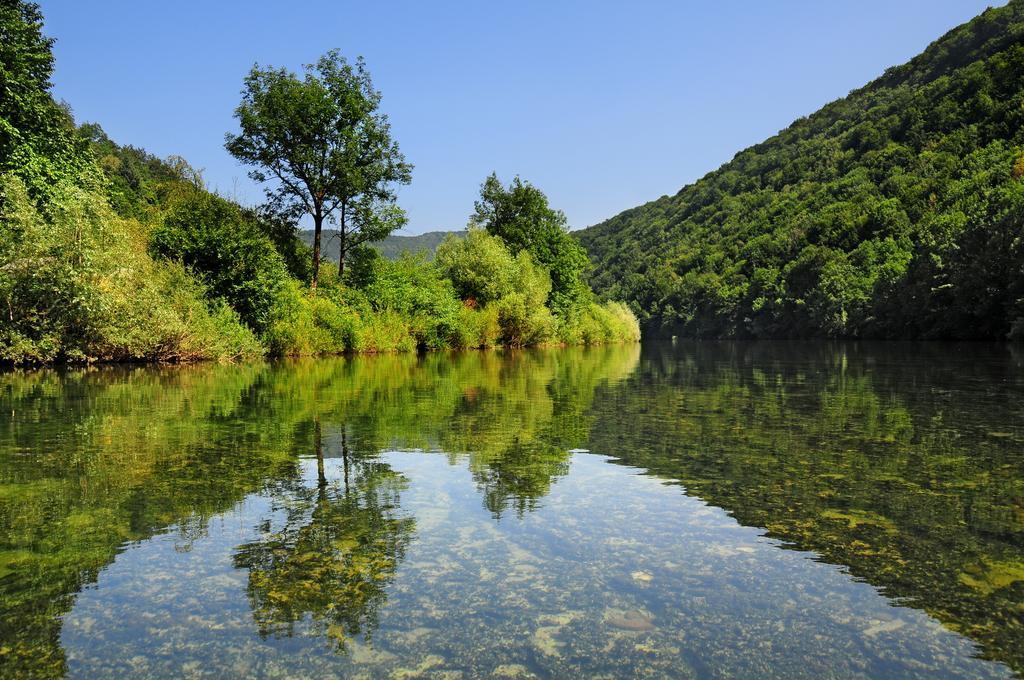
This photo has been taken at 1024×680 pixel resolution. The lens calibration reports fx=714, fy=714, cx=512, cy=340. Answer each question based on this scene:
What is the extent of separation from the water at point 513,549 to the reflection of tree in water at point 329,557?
0.08ft

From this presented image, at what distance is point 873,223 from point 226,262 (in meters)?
85.8

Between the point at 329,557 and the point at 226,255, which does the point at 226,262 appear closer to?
the point at 226,255

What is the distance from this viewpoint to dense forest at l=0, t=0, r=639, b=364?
72.8ft

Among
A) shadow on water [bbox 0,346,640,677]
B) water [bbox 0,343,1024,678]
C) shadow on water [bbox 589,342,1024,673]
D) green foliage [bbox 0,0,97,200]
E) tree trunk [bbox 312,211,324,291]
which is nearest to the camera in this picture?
water [bbox 0,343,1024,678]

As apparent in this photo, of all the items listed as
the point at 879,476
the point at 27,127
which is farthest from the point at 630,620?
the point at 27,127

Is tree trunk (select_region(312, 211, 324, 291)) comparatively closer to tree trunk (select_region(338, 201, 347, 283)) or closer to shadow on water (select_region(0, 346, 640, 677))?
tree trunk (select_region(338, 201, 347, 283))

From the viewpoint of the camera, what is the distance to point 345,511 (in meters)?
5.48

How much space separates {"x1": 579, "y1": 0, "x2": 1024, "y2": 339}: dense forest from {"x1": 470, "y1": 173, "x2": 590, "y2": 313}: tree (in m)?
30.2

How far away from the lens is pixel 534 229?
64750 millimetres

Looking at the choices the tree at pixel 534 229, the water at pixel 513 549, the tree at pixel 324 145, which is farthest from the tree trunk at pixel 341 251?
the water at pixel 513 549

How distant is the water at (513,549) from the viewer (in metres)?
3.12

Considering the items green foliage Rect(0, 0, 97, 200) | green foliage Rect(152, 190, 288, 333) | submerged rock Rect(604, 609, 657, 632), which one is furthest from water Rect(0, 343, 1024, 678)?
green foliage Rect(152, 190, 288, 333)

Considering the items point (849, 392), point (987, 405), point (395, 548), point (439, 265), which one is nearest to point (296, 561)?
point (395, 548)

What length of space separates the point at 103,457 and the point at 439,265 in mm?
46390
